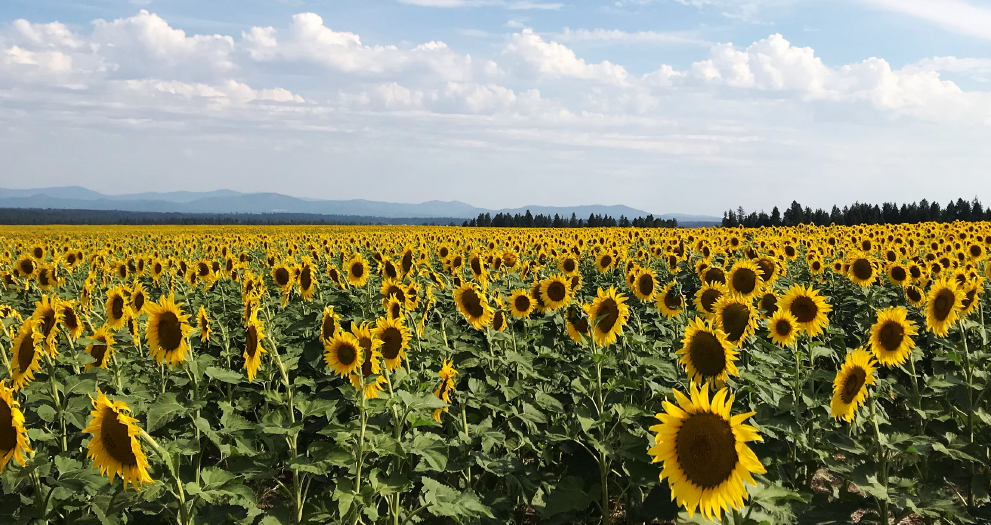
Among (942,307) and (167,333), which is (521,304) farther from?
(942,307)

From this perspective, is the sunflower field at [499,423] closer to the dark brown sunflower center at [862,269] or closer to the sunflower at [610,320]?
the sunflower at [610,320]

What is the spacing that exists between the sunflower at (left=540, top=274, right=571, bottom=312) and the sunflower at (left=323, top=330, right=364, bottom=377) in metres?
3.10

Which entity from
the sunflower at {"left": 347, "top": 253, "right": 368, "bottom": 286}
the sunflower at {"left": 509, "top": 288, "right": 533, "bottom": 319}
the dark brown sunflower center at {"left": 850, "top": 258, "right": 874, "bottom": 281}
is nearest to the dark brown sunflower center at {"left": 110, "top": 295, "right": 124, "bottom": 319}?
the sunflower at {"left": 347, "top": 253, "right": 368, "bottom": 286}

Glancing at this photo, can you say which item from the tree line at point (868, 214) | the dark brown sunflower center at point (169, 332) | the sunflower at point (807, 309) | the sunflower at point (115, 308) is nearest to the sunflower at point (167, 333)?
the dark brown sunflower center at point (169, 332)

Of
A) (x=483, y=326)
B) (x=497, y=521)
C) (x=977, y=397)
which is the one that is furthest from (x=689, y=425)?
(x=977, y=397)

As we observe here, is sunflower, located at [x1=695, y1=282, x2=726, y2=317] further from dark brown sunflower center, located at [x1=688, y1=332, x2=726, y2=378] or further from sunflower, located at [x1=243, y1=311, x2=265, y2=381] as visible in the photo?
sunflower, located at [x1=243, y1=311, x2=265, y2=381]

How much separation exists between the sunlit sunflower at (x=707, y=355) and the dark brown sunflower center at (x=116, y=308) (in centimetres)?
572

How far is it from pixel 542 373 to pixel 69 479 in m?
3.89

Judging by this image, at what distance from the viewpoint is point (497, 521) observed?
14.4 feet

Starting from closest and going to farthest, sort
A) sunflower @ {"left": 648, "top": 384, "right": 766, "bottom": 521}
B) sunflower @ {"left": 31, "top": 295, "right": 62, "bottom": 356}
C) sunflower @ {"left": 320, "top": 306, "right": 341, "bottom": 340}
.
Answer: sunflower @ {"left": 648, "top": 384, "right": 766, "bottom": 521}, sunflower @ {"left": 31, "top": 295, "right": 62, "bottom": 356}, sunflower @ {"left": 320, "top": 306, "right": 341, "bottom": 340}

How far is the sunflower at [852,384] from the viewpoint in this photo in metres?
3.86

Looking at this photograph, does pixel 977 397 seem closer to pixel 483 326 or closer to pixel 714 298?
pixel 714 298

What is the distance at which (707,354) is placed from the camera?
4.05 m

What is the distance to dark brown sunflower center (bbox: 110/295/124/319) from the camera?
645 cm
